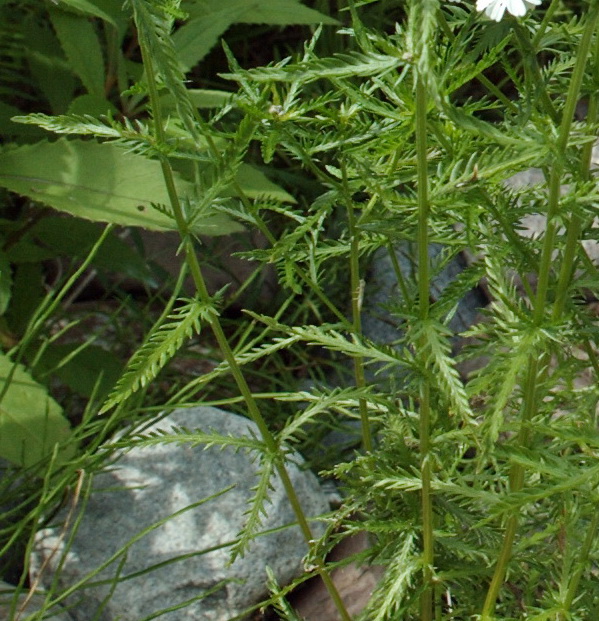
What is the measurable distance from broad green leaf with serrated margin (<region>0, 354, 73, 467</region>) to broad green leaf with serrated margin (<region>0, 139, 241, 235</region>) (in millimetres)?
261

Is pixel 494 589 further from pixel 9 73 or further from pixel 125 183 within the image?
pixel 9 73

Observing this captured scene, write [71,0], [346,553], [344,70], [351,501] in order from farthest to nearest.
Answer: [346,553] → [71,0] → [351,501] → [344,70]

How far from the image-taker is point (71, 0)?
4.53 feet

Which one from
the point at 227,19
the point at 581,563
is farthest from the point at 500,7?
the point at 227,19

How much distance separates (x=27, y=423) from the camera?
56.2 inches

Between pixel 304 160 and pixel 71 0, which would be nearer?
pixel 304 160

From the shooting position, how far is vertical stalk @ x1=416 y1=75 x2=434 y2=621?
2.37 ft

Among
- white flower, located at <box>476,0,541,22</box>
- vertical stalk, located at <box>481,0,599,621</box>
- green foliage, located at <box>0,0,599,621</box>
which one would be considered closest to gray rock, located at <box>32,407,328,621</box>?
green foliage, located at <box>0,0,599,621</box>

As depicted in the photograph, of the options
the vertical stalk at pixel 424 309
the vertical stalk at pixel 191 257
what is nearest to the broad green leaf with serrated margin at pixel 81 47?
the vertical stalk at pixel 191 257

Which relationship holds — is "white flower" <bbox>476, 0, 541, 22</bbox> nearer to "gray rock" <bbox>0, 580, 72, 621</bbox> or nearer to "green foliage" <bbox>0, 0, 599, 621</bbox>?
"green foliage" <bbox>0, 0, 599, 621</bbox>

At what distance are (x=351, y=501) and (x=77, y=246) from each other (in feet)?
2.75

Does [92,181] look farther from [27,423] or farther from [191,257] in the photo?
[191,257]

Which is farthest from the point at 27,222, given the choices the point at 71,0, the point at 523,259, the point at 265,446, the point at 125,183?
the point at 523,259

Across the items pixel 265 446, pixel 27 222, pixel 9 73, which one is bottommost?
pixel 265 446
